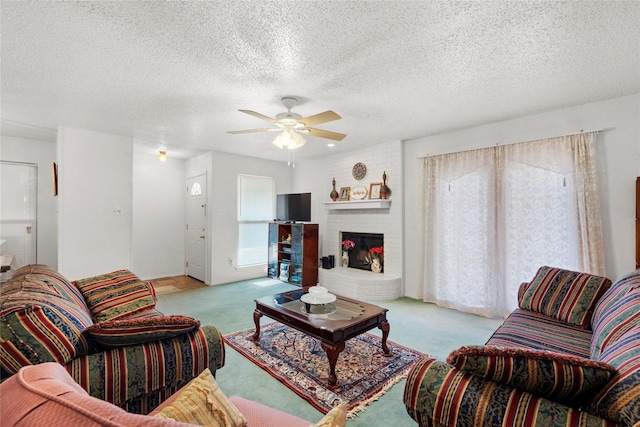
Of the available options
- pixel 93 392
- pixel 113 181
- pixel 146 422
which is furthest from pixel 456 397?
pixel 113 181

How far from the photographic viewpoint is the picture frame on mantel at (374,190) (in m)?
4.86

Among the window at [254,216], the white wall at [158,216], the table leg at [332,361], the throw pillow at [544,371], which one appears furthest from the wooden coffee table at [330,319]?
the white wall at [158,216]

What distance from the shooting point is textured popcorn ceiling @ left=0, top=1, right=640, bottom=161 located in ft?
5.65

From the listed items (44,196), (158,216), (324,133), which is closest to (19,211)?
(44,196)

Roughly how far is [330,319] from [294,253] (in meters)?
3.09

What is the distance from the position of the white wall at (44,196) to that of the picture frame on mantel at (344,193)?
4.64m

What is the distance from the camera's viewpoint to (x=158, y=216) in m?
5.89

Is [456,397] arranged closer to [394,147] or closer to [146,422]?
[146,422]

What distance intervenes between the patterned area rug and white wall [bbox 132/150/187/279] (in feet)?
11.9

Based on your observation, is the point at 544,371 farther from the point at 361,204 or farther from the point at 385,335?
the point at 361,204

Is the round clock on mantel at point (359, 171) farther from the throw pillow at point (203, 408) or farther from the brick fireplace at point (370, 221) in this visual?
the throw pillow at point (203, 408)

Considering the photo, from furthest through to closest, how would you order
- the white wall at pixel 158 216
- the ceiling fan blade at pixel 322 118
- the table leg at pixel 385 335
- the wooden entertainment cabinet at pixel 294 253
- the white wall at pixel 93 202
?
1. the white wall at pixel 158 216
2. the wooden entertainment cabinet at pixel 294 253
3. the white wall at pixel 93 202
4. the table leg at pixel 385 335
5. the ceiling fan blade at pixel 322 118

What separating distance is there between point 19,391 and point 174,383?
3.32 feet

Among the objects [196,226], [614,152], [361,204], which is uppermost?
[614,152]
